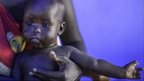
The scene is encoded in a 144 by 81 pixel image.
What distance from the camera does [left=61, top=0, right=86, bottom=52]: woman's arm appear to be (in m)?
1.41

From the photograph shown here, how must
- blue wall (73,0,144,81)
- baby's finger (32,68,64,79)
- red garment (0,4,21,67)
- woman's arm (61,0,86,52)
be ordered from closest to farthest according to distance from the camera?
1. baby's finger (32,68,64,79)
2. red garment (0,4,21,67)
3. woman's arm (61,0,86,52)
4. blue wall (73,0,144,81)

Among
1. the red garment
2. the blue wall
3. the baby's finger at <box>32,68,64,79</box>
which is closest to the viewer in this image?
the baby's finger at <box>32,68,64,79</box>

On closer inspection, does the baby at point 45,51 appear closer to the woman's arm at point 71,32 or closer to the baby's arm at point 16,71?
the baby's arm at point 16,71

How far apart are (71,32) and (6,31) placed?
0.27 m

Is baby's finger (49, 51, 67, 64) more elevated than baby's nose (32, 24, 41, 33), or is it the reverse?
baby's nose (32, 24, 41, 33)

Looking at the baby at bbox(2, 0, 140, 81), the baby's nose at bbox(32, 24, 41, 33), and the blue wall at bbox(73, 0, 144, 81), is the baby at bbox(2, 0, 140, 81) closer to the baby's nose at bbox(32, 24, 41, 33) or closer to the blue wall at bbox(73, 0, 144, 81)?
the baby's nose at bbox(32, 24, 41, 33)

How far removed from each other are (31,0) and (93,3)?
125 cm

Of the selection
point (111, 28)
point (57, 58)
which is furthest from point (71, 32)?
point (111, 28)

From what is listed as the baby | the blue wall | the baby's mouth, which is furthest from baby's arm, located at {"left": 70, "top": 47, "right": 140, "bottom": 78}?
the blue wall

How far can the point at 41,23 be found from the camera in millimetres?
1188

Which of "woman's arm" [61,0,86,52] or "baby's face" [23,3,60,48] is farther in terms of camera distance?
"woman's arm" [61,0,86,52]

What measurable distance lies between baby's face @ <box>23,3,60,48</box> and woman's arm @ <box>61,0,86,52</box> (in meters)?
0.19

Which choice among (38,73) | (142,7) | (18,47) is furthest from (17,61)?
(142,7)

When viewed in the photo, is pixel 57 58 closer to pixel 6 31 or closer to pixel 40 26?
pixel 40 26
